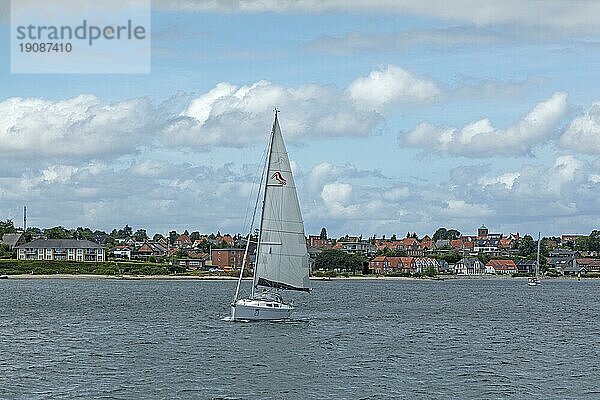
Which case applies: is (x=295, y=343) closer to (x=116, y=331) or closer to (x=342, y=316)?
(x=116, y=331)

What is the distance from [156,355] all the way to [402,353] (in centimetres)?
1731

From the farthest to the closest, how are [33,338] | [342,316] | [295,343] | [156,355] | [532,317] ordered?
[532,317] < [342,316] < [33,338] < [295,343] < [156,355]

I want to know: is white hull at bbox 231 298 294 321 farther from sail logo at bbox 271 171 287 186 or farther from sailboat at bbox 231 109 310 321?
sail logo at bbox 271 171 287 186

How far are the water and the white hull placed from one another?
94 centimetres

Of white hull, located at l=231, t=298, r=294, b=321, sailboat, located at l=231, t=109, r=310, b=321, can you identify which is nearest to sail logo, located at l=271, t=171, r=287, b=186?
sailboat, located at l=231, t=109, r=310, b=321

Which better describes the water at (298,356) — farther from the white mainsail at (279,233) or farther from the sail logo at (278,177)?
the sail logo at (278,177)

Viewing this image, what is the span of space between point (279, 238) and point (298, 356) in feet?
52.1

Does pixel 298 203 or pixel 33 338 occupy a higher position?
pixel 298 203

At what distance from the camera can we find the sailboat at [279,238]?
77.1 m

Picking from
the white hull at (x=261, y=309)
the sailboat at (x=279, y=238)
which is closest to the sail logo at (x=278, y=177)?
the sailboat at (x=279, y=238)

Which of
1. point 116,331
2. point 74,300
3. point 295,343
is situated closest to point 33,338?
point 116,331

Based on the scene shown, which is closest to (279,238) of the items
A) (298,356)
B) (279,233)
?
(279,233)

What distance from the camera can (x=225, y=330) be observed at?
3118 inches

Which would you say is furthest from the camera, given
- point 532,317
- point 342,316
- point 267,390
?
point 532,317
